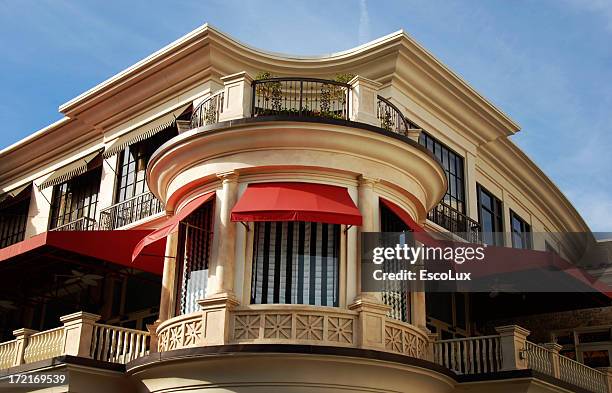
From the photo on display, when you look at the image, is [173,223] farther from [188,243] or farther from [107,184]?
[107,184]

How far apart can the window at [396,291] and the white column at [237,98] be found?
355 centimetres

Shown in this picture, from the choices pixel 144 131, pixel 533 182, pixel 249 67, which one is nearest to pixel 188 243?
pixel 249 67

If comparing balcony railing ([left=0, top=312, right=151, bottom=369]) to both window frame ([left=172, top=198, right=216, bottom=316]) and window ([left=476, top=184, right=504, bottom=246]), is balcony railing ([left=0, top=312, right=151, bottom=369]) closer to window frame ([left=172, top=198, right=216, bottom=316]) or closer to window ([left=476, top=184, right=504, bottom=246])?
window frame ([left=172, top=198, right=216, bottom=316])

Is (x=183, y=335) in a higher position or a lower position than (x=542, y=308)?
lower

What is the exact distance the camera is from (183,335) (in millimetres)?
16047

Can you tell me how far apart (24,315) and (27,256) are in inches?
271

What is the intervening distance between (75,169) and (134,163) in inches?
107

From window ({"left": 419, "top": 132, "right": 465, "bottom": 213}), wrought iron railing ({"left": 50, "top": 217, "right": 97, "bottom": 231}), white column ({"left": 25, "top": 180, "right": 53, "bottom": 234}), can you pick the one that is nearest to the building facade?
window ({"left": 419, "top": 132, "right": 465, "bottom": 213})

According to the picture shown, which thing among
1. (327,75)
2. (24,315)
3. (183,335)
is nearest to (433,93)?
(327,75)

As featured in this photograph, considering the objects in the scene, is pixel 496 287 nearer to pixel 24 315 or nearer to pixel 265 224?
pixel 265 224

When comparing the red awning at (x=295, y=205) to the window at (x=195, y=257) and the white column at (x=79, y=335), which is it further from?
the white column at (x=79, y=335)

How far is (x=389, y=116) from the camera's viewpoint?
61.8ft

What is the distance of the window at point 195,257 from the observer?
16.8 m

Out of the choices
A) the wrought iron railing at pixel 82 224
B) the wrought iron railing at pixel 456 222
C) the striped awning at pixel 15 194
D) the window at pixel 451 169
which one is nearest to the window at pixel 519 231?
the wrought iron railing at pixel 456 222
